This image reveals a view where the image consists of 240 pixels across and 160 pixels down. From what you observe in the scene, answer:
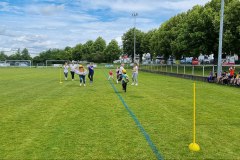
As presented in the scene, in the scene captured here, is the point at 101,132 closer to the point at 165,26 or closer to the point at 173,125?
the point at 173,125

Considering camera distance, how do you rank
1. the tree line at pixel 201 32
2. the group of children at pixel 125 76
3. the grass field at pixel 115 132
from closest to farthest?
the grass field at pixel 115 132
the group of children at pixel 125 76
the tree line at pixel 201 32

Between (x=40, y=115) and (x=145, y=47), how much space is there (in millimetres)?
85580

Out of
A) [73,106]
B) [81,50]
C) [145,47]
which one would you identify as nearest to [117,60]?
[81,50]

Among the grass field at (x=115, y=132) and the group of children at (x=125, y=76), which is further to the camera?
the group of children at (x=125, y=76)

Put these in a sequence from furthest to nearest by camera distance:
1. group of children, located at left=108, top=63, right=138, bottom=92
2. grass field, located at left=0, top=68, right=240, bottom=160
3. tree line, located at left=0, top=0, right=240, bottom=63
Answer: tree line, located at left=0, top=0, right=240, bottom=63 → group of children, located at left=108, top=63, right=138, bottom=92 → grass field, located at left=0, top=68, right=240, bottom=160

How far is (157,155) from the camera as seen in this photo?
6262mm

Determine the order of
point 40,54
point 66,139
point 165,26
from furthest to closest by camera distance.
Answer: point 40,54, point 165,26, point 66,139

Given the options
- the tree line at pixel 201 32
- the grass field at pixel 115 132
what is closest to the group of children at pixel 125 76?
the grass field at pixel 115 132

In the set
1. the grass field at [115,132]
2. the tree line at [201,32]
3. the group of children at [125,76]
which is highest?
the tree line at [201,32]

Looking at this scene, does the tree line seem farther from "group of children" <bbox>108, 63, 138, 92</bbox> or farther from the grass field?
the grass field

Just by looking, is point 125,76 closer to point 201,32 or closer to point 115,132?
point 115,132

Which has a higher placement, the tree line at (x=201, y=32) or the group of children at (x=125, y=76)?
the tree line at (x=201, y=32)

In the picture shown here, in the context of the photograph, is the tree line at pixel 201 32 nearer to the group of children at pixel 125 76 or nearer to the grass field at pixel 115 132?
the group of children at pixel 125 76

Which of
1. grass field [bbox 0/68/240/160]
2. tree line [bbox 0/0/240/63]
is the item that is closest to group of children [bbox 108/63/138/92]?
grass field [bbox 0/68/240/160]
